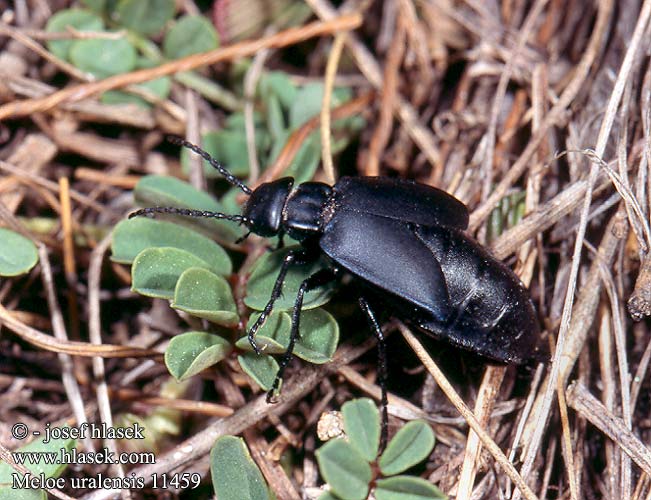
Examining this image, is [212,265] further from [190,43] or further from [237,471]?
[190,43]

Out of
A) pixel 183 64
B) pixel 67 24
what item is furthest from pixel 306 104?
pixel 67 24

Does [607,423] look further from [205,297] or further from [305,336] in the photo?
[205,297]

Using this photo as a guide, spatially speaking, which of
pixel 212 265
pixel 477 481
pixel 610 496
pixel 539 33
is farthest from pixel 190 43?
pixel 610 496

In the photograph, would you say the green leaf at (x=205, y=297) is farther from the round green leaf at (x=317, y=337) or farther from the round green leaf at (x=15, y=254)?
the round green leaf at (x=15, y=254)

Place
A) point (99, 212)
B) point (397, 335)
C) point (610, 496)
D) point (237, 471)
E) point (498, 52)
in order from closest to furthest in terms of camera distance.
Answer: point (237, 471) → point (610, 496) → point (397, 335) → point (99, 212) → point (498, 52)

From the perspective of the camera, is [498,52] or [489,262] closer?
[489,262]

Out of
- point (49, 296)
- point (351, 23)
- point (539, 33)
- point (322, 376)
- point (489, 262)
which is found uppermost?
point (539, 33)

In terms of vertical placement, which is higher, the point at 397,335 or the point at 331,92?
the point at 331,92

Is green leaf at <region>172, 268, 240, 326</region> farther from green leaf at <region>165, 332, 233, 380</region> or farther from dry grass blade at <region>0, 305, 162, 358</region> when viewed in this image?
dry grass blade at <region>0, 305, 162, 358</region>
